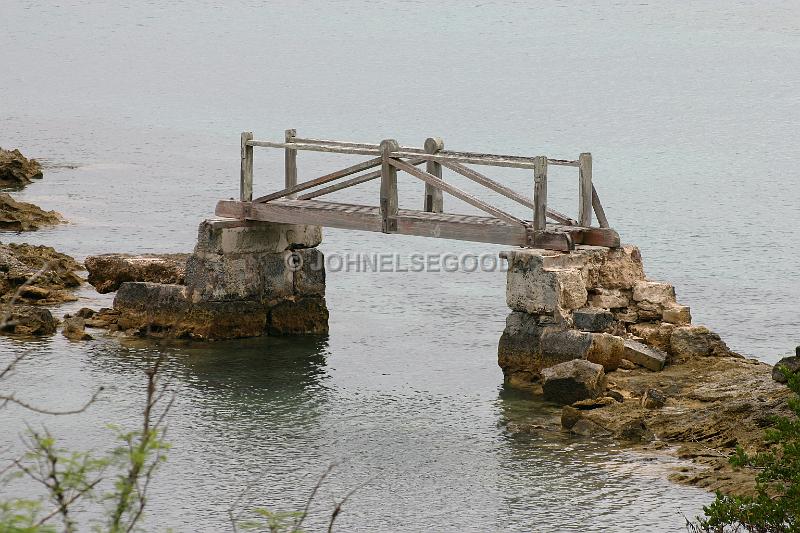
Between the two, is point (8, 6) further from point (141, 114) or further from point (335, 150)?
point (335, 150)

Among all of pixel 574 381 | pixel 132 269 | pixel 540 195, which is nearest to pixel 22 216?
pixel 132 269

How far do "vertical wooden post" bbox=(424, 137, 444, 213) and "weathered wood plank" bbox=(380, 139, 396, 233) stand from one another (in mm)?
465

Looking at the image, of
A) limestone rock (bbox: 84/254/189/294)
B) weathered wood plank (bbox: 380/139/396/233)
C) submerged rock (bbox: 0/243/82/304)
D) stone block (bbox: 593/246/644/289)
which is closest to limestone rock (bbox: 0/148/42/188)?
submerged rock (bbox: 0/243/82/304)

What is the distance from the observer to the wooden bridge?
64.4 ft

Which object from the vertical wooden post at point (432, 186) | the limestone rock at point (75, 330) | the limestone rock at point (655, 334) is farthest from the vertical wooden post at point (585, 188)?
the limestone rock at point (75, 330)

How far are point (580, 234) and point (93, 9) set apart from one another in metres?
72.4

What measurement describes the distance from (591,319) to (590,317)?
3 cm

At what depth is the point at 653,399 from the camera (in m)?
18.1

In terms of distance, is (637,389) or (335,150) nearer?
(637,389)

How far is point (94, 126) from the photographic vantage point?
5484cm

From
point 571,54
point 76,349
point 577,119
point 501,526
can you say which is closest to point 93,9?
point 571,54

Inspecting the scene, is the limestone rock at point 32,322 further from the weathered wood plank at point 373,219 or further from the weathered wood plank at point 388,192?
the weathered wood plank at point 388,192

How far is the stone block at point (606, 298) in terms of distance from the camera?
1975cm

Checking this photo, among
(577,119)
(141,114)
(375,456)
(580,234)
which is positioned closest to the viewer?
(375,456)
